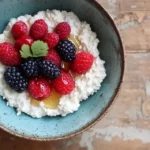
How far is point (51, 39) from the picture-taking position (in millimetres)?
926

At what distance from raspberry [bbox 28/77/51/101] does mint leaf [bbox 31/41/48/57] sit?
0.20 ft

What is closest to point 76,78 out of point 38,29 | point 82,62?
point 82,62

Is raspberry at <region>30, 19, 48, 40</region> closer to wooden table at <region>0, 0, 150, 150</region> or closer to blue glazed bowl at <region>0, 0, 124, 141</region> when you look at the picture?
blue glazed bowl at <region>0, 0, 124, 141</region>

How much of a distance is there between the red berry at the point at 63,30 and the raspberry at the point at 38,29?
3 centimetres

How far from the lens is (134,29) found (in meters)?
1.04

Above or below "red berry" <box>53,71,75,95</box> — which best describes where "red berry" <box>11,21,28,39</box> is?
above

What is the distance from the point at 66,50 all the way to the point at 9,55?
0.14 metres

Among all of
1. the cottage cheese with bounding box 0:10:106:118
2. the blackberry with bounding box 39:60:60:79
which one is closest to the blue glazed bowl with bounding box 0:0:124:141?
the cottage cheese with bounding box 0:10:106:118

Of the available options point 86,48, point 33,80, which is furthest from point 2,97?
point 86,48

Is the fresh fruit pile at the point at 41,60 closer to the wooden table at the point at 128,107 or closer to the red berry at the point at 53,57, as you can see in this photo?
the red berry at the point at 53,57

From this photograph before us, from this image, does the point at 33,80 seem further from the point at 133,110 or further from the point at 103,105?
the point at 133,110

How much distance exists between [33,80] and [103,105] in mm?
180

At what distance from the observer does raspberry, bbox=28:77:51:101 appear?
2.98 ft

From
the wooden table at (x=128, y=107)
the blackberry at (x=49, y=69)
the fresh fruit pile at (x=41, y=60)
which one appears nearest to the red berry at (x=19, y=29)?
the fresh fruit pile at (x=41, y=60)
